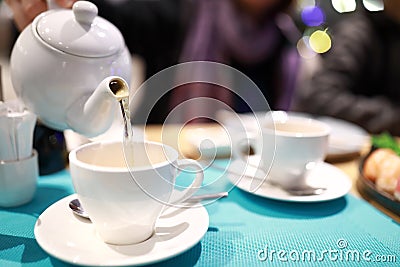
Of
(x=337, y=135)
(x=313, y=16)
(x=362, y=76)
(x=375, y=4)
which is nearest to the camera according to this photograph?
(x=375, y=4)

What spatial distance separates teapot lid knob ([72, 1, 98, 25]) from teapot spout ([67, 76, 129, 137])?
0.30 ft

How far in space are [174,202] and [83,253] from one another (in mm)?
126

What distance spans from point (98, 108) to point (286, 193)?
1.01 feet

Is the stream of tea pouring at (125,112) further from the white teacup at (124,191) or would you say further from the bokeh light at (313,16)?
the bokeh light at (313,16)

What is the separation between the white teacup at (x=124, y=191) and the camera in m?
0.38

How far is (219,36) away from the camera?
1.70 m

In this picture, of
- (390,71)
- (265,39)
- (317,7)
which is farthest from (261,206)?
(317,7)

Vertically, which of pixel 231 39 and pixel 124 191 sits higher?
pixel 124 191

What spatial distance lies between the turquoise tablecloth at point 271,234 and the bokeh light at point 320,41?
4.99 ft

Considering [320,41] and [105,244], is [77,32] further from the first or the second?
[320,41]

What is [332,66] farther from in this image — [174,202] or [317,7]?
[174,202]

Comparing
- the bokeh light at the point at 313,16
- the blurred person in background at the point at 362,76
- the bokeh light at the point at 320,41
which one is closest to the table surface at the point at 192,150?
the blurred person in background at the point at 362,76

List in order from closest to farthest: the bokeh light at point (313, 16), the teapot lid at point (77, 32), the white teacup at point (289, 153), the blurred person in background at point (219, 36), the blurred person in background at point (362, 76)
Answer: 1. the teapot lid at point (77, 32)
2. the white teacup at point (289, 153)
3. the blurred person in background at point (362, 76)
4. the blurred person in background at point (219, 36)
5. the bokeh light at point (313, 16)

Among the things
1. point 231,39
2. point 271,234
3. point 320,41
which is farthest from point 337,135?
point 320,41
